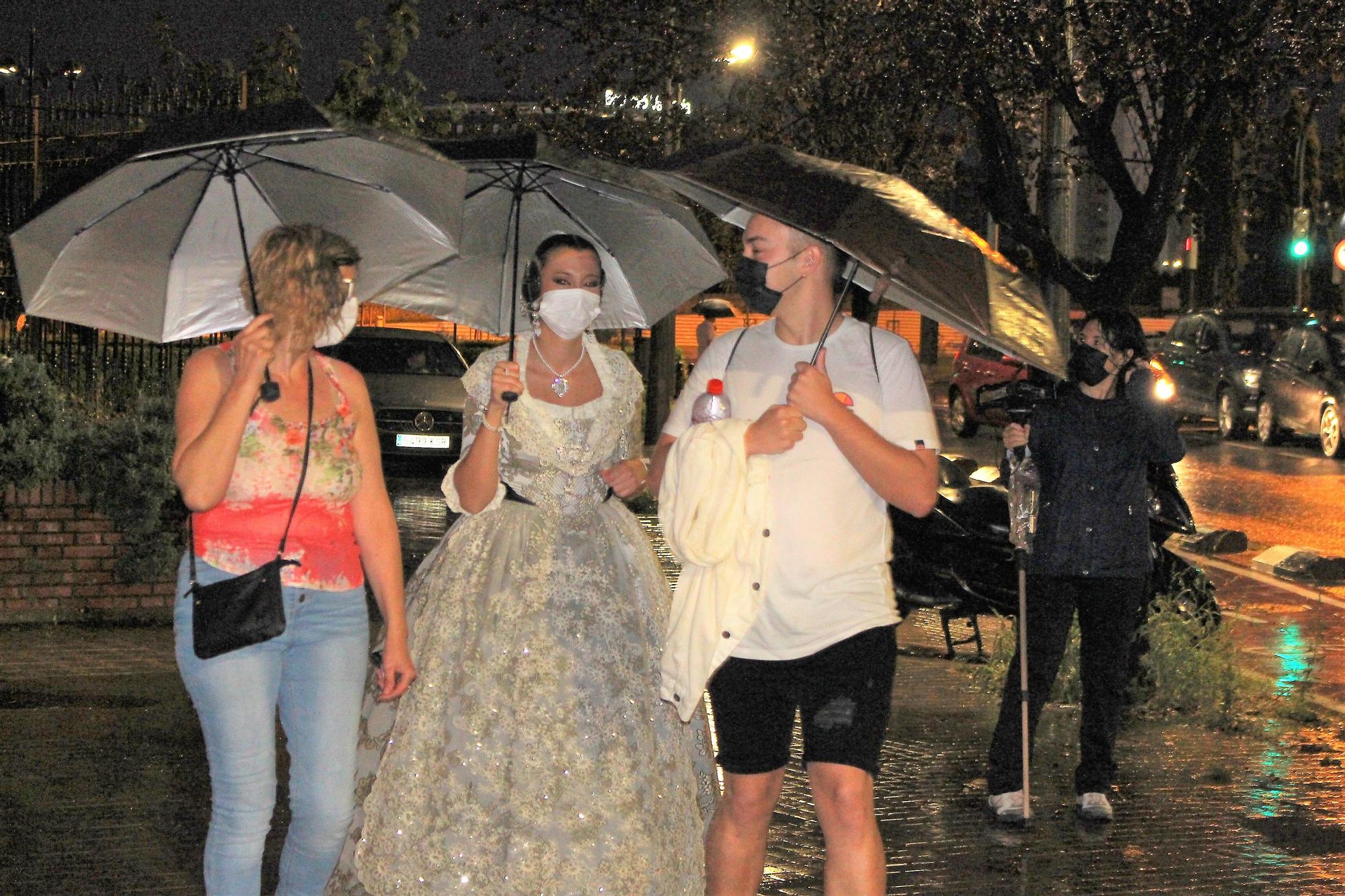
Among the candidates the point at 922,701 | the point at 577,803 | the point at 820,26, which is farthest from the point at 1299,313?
the point at 577,803

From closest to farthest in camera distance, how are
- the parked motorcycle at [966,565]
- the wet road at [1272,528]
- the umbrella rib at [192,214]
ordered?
the umbrella rib at [192,214] < the parked motorcycle at [966,565] < the wet road at [1272,528]

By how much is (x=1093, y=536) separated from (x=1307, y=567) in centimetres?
741

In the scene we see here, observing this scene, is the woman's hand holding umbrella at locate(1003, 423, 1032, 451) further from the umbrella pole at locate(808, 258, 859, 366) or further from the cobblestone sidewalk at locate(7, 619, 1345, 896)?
the umbrella pole at locate(808, 258, 859, 366)

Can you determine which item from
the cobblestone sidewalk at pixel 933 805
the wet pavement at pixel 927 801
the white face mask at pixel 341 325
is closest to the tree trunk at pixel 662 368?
the wet pavement at pixel 927 801

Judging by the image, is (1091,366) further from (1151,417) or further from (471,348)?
(471,348)

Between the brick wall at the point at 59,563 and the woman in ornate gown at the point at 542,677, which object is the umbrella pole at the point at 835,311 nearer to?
the woman in ornate gown at the point at 542,677

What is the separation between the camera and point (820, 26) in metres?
10.7

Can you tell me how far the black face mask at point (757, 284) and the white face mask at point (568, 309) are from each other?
0.70 m

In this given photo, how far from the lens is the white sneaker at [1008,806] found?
20.4 ft

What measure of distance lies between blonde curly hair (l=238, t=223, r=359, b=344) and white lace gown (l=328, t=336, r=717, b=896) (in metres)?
0.80

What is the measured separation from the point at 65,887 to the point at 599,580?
1921 millimetres

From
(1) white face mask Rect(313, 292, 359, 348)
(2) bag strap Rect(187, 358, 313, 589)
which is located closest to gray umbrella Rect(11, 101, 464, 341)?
(1) white face mask Rect(313, 292, 359, 348)

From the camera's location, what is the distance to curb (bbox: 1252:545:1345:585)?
12805 millimetres

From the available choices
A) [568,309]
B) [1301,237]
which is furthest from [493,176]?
[1301,237]
